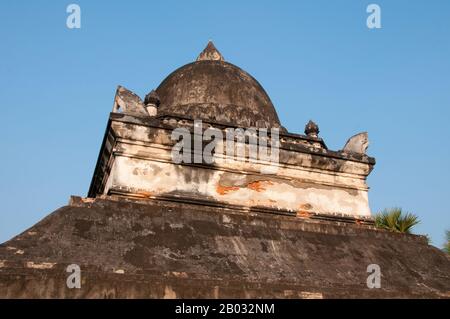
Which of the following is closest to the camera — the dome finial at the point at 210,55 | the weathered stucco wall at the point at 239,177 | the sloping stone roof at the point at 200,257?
the sloping stone roof at the point at 200,257

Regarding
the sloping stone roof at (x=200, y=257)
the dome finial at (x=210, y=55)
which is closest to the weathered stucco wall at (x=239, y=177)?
the sloping stone roof at (x=200, y=257)

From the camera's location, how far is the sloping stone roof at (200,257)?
564 cm

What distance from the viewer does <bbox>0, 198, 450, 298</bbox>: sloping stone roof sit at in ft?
18.5

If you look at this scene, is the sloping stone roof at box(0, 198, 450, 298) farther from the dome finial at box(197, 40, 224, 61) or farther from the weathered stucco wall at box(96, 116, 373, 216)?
the dome finial at box(197, 40, 224, 61)

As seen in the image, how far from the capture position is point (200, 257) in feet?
21.4

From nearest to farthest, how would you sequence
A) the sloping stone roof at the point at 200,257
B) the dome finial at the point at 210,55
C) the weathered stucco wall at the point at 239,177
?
the sloping stone roof at the point at 200,257, the weathered stucco wall at the point at 239,177, the dome finial at the point at 210,55

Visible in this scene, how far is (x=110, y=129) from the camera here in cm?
856

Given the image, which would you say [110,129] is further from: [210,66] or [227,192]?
[210,66]

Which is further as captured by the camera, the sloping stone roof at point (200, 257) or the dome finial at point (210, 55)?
the dome finial at point (210, 55)

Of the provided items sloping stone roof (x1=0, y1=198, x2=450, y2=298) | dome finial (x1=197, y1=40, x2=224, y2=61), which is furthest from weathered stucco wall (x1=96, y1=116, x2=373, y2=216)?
dome finial (x1=197, y1=40, x2=224, y2=61)

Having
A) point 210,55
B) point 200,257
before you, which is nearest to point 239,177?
point 200,257

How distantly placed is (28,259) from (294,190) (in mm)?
5227

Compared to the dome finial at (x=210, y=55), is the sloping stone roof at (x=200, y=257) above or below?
below

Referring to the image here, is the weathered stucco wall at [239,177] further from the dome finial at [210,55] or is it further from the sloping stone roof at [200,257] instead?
the dome finial at [210,55]
